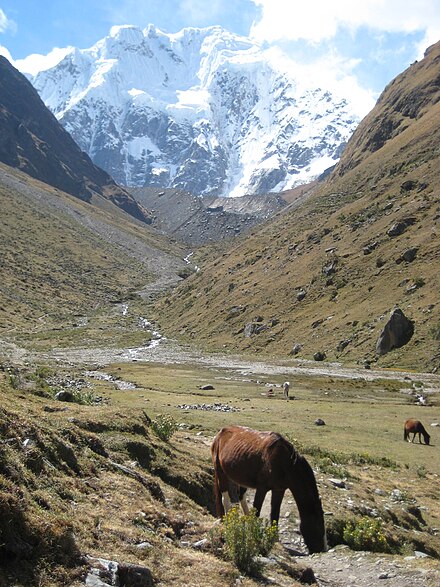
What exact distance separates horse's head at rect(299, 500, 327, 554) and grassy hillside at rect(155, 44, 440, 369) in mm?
58828

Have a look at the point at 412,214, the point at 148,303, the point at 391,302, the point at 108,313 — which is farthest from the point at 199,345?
the point at 148,303

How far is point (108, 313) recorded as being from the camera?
160 meters

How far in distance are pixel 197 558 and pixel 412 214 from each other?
10460 centimetres

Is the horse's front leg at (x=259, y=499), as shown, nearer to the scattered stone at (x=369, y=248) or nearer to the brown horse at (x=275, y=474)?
the brown horse at (x=275, y=474)

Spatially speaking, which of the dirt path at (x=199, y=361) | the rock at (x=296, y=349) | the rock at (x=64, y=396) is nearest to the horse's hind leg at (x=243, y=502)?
the rock at (x=64, y=396)

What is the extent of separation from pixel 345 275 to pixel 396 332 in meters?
28.9

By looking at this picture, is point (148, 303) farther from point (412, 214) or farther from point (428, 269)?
point (428, 269)

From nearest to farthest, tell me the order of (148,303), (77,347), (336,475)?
(336,475), (77,347), (148,303)

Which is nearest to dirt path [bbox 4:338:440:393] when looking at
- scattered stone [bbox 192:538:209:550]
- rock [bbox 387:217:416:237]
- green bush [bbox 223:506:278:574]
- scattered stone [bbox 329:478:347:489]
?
scattered stone [bbox 329:478:347:489]

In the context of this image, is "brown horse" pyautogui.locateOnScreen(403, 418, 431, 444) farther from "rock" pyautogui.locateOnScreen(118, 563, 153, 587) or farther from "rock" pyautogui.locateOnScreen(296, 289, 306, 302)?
A: "rock" pyautogui.locateOnScreen(296, 289, 306, 302)

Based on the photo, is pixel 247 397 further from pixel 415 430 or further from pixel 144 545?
pixel 144 545

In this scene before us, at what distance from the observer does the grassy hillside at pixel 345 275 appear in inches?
3182

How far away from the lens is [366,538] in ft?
48.2

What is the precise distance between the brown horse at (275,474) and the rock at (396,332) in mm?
63170
